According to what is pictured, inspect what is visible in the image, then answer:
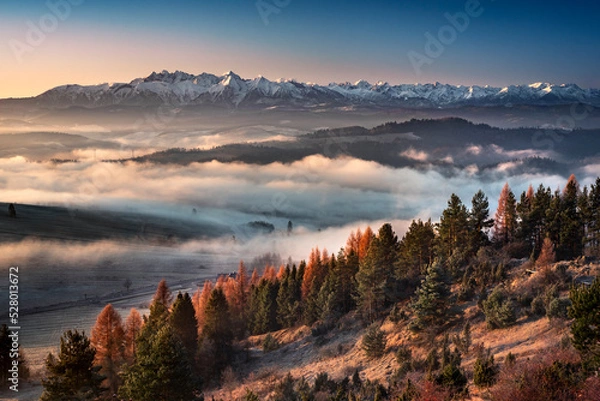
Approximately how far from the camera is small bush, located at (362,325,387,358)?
150 ft

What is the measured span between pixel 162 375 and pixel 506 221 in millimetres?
67227

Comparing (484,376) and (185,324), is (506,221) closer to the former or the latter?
(484,376)

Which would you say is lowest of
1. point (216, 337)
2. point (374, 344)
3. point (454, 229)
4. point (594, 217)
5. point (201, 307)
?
point (201, 307)

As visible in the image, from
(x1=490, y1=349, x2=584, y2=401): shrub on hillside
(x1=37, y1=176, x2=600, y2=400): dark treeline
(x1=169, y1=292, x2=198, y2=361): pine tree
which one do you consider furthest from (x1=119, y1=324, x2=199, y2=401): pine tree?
(x1=169, y1=292, x2=198, y2=361): pine tree

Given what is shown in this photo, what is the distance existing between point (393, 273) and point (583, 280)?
98.2ft

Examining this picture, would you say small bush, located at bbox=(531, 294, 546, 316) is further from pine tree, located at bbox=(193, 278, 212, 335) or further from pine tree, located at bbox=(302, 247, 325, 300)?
pine tree, located at bbox=(193, 278, 212, 335)

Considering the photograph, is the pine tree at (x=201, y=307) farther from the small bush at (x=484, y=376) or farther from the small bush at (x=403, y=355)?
the small bush at (x=484, y=376)

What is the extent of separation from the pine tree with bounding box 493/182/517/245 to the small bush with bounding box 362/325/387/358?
39339 mm

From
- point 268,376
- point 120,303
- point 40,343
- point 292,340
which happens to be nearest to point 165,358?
point 268,376

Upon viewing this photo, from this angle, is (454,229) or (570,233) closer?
(570,233)

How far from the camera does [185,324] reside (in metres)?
58.5

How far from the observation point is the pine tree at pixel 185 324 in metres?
57.7

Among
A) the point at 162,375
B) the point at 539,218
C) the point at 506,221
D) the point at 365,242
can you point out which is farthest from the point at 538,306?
the point at 365,242

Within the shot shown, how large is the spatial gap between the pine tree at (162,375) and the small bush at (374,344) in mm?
20555
